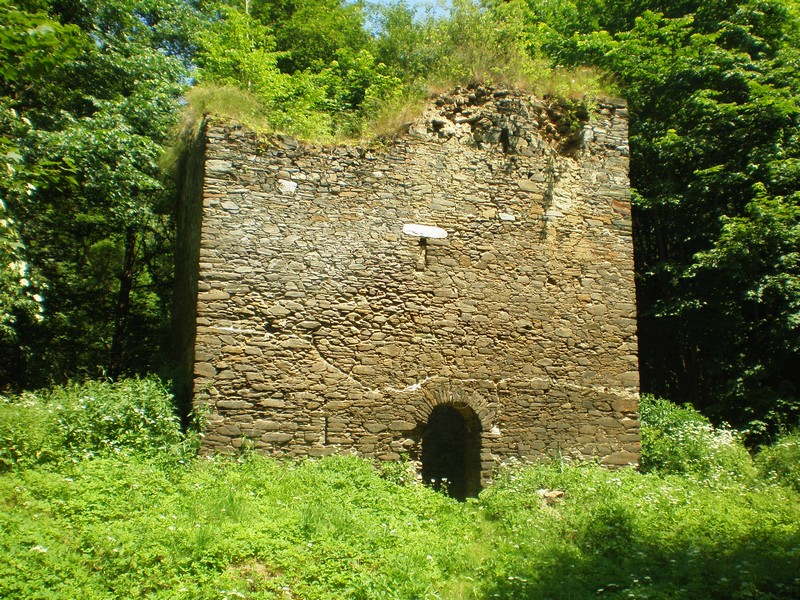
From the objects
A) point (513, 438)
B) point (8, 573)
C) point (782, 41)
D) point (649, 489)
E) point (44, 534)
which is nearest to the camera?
point (8, 573)

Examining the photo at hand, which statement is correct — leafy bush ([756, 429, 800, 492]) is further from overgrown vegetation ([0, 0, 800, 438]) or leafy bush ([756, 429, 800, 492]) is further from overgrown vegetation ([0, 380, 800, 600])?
overgrown vegetation ([0, 0, 800, 438])

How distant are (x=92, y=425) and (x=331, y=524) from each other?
3.24 m

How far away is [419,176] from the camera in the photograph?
9.47m

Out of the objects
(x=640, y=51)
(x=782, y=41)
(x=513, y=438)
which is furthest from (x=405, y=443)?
(x=782, y=41)

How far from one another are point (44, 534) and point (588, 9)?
56.6ft

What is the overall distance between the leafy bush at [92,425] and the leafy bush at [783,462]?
25.9ft

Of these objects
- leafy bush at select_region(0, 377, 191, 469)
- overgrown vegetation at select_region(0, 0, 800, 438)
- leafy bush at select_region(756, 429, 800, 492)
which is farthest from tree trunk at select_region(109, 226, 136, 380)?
leafy bush at select_region(756, 429, 800, 492)

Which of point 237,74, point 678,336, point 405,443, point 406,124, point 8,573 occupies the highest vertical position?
point 237,74

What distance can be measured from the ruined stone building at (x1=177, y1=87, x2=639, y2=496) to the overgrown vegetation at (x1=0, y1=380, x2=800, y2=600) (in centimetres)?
61

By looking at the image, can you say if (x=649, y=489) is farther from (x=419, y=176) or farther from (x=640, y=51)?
(x=640, y=51)

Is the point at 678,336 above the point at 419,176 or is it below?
below

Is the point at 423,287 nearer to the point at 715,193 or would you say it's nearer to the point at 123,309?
the point at 715,193

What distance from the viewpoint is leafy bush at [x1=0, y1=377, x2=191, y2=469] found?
721 cm

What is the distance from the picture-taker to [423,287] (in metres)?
9.27
